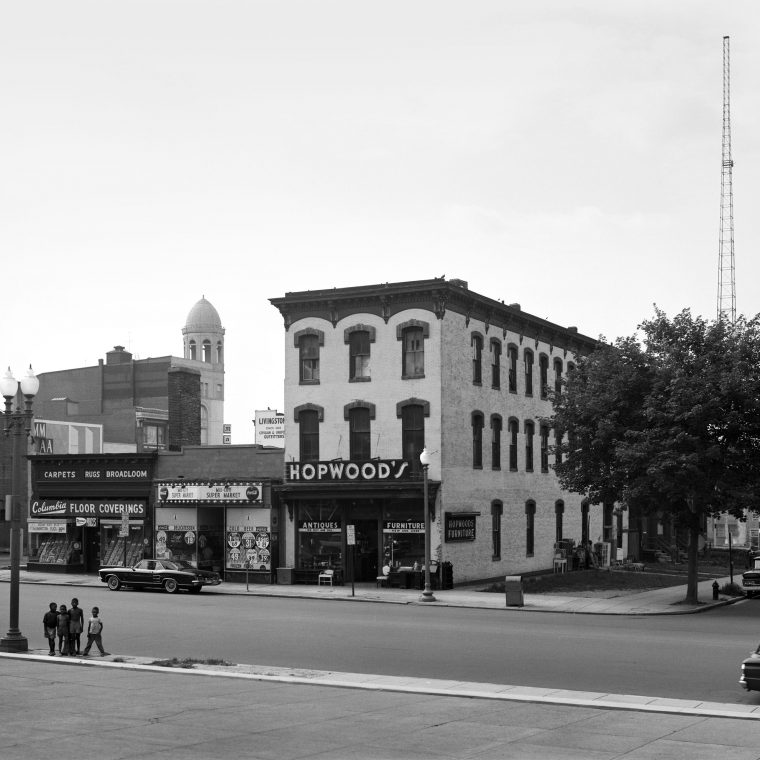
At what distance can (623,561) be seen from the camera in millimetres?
63719

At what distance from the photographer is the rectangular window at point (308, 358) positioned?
49094 mm

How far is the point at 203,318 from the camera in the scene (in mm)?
151375

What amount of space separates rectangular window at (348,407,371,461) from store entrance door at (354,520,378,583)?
2980mm

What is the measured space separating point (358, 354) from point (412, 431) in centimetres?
430

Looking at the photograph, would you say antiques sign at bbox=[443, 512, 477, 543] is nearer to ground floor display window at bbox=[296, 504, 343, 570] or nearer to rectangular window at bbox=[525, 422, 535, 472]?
ground floor display window at bbox=[296, 504, 343, 570]

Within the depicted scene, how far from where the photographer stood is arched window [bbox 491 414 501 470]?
167ft

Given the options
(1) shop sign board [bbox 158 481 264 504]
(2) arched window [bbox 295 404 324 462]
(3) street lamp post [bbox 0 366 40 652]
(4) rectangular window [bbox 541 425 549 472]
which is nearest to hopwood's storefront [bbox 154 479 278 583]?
(1) shop sign board [bbox 158 481 264 504]

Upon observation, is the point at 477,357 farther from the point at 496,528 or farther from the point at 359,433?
the point at 496,528

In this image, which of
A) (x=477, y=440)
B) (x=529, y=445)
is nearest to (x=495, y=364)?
(x=477, y=440)

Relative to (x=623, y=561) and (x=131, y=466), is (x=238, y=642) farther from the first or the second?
(x=623, y=561)

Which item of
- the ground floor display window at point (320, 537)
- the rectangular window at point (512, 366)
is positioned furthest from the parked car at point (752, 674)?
the rectangular window at point (512, 366)

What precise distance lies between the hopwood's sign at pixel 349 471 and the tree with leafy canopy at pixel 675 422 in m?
7.30

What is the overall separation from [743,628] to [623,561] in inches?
1345

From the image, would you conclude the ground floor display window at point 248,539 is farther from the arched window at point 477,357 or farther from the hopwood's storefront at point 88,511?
the arched window at point 477,357
